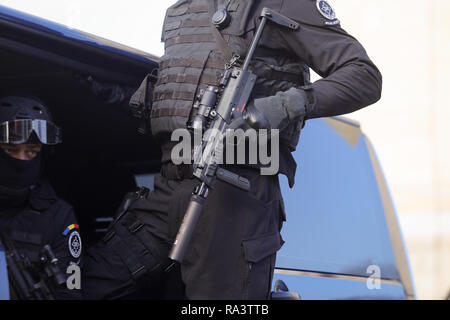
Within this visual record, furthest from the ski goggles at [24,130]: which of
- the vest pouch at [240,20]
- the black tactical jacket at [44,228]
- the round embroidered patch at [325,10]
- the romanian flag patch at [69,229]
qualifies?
the round embroidered patch at [325,10]

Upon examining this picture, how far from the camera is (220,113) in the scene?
2039 mm

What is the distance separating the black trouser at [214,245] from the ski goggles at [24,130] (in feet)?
1.50

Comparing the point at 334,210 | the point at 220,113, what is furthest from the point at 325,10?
the point at 334,210

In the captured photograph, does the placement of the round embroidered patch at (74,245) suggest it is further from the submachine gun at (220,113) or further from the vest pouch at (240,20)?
the vest pouch at (240,20)

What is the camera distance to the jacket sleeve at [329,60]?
2121mm

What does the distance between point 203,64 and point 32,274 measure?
2.84 feet

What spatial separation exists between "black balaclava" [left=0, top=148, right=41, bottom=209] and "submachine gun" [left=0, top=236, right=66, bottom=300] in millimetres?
193

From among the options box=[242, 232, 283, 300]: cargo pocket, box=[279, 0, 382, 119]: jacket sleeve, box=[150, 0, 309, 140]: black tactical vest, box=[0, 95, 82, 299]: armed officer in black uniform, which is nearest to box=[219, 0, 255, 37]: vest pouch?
box=[150, 0, 309, 140]: black tactical vest

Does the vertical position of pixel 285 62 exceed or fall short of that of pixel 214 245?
it exceeds it

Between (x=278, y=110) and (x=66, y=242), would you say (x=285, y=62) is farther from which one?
(x=66, y=242)

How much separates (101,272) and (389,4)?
10.7 metres
